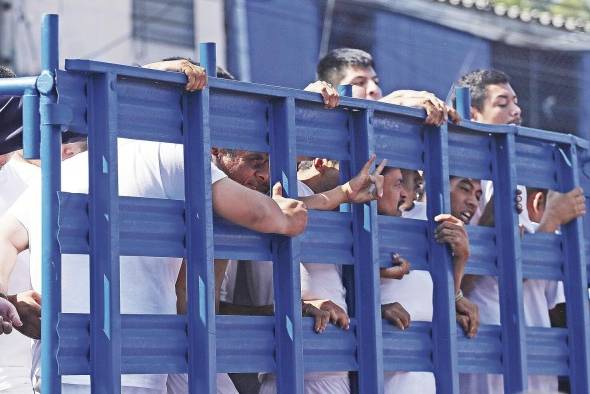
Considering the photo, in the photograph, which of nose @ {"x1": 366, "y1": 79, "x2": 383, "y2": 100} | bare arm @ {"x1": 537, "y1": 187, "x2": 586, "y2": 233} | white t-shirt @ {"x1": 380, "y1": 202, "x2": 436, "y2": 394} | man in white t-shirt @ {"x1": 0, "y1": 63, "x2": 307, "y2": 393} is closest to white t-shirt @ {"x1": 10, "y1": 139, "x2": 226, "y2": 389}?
man in white t-shirt @ {"x1": 0, "y1": 63, "x2": 307, "y2": 393}

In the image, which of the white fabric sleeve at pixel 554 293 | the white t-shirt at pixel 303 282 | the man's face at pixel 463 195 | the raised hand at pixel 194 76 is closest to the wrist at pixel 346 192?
the white t-shirt at pixel 303 282

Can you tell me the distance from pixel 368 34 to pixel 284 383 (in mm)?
10352

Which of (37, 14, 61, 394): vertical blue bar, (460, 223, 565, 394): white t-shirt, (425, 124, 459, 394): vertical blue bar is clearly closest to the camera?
(37, 14, 61, 394): vertical blue bar

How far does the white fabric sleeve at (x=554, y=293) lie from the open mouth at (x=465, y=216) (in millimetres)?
418

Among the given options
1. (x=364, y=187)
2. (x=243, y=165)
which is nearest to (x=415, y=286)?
(x=364, y=187)

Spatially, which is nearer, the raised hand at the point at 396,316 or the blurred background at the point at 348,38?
the raised hand at the point at 396,316

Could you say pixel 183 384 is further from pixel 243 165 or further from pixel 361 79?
pixel 361 79

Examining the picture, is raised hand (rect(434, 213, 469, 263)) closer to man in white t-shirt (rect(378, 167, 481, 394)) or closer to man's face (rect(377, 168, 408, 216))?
man in white t-shirt (rect(378, 167, 481, 394))

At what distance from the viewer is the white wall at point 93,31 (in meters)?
12.5

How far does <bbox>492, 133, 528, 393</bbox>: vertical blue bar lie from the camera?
4.58 meters

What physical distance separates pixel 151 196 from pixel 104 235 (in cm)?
29

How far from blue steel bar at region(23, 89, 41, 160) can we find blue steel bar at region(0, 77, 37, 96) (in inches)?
1.0

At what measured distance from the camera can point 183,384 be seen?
12.9 ft

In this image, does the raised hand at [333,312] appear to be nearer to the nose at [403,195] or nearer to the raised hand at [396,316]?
the raised hand at [396,316]
